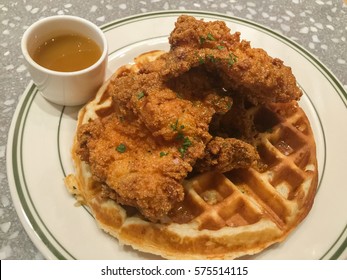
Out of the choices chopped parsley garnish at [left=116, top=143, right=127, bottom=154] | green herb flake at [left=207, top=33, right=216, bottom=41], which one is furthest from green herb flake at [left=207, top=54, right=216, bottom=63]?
chopped parsley garnish at [left=116, top=143, right=127, bottom=154]

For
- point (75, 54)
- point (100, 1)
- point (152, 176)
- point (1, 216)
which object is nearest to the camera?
point (152, 176)

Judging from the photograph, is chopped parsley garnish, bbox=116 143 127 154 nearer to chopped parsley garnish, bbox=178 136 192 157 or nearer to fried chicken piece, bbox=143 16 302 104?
chopped parsley garnish, bbox=178 136 192 157

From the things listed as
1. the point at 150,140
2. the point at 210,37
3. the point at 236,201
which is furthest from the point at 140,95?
the point at 236,201

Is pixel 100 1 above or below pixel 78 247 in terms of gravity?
above

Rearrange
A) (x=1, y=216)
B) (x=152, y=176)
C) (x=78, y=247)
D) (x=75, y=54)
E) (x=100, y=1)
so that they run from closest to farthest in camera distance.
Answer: (x=152, y=176), (x=78, y=247), (x=1, y=216), (x=75, y=54), (x=100, y=1)

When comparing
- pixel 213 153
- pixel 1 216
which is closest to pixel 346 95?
pixel 213 153

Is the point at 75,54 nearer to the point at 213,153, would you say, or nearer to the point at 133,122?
the point at 133,122

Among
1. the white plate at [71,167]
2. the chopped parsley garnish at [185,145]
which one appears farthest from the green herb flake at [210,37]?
the white plate at [71,167]
